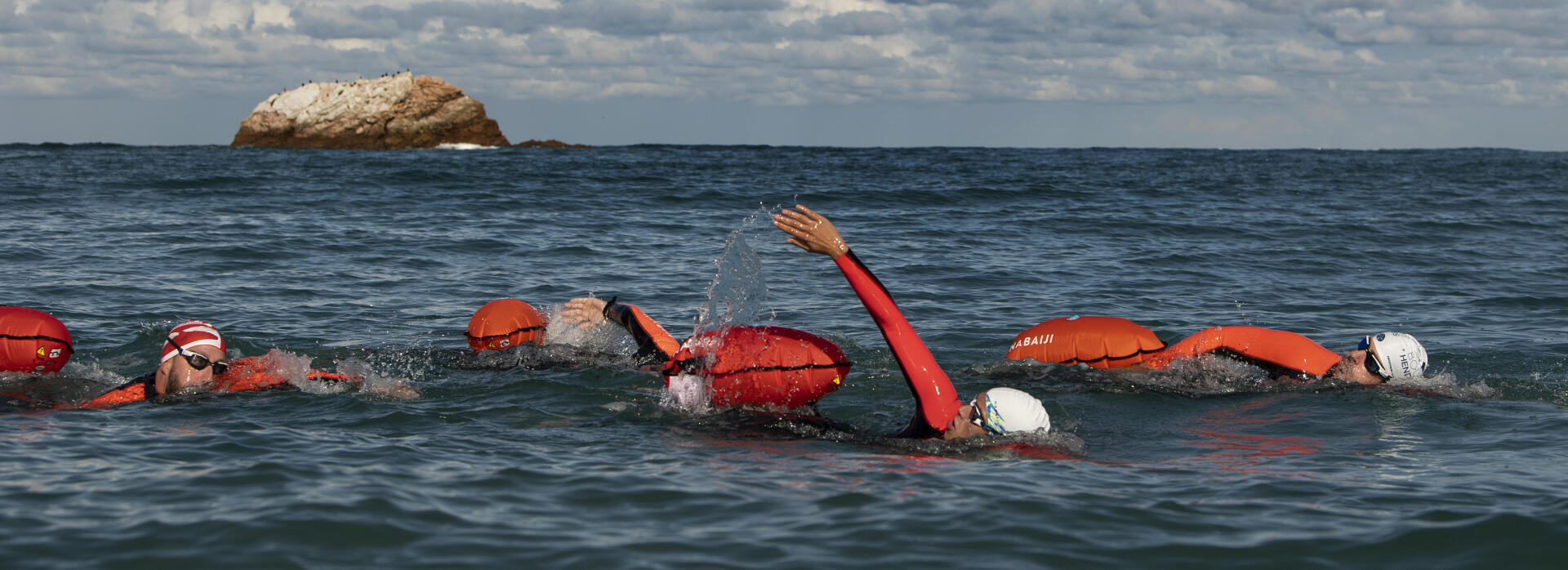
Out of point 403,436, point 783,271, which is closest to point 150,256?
point 783,271

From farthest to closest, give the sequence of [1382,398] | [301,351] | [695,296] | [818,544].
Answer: [695,296] < [301,351] < [1382,398] < [818,544]

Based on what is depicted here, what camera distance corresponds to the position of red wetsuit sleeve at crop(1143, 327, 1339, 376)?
972 cm

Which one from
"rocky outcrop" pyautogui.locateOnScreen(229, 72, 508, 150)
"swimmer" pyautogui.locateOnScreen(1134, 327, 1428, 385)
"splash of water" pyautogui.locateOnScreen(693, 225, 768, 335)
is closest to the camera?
"splash of water" pyautogui.locateOnScreen(693, 225, 768, 335)

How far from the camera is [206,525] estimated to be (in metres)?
5.55

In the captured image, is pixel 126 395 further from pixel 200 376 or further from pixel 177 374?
pixel 200 376

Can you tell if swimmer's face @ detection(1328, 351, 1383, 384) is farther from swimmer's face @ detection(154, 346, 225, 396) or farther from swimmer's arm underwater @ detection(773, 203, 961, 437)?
swimmer's face @ detection(154, 346, 225, 396)

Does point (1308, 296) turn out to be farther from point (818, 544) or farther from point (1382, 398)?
point (818, 544)

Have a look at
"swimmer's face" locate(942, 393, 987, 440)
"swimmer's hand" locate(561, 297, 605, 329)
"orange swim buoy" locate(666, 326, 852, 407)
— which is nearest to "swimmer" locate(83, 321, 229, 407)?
"swimmer's hand" locate(561, 297, 605, 329)

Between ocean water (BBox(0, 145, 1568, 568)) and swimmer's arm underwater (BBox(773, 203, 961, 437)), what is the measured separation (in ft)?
0.94

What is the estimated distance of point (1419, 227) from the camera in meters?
25.1

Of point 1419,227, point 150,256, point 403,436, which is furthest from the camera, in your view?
point 1419,227

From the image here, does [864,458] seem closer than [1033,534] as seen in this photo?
No

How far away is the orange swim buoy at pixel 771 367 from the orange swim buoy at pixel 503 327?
11.7 ft

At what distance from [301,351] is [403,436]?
4622mm
